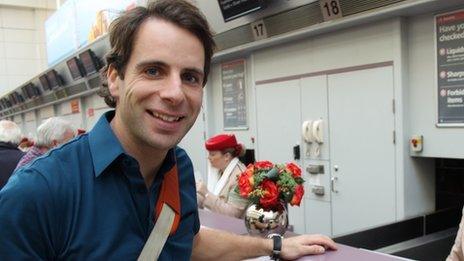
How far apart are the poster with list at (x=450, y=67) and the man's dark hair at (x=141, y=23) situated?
2005 mm

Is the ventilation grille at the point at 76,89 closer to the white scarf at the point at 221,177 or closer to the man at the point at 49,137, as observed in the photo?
the man at the point at 49,137

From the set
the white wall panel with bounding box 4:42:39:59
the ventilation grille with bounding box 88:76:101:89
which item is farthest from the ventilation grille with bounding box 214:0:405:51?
the white wall panel with bounding box 4:42:39:59

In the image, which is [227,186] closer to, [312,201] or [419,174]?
[312,201]

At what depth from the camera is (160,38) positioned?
3.01 ft

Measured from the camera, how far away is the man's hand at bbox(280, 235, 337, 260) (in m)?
1.40

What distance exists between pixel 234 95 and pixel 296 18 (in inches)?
52.1

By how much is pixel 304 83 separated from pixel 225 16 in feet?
3.01

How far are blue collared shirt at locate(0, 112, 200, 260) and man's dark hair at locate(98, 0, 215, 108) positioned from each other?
0.51 ft

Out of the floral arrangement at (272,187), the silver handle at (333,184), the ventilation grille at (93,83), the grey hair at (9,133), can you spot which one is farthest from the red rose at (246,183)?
the ventilation grille at (93,83)

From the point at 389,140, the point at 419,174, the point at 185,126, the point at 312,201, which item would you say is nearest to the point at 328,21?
the point at 389,140

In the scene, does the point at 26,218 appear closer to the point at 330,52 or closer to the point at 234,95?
the point at 330,52

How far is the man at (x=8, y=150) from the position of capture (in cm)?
336

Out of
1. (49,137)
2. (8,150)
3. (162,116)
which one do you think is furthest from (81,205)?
(8,150)

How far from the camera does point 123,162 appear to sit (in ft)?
3.08
